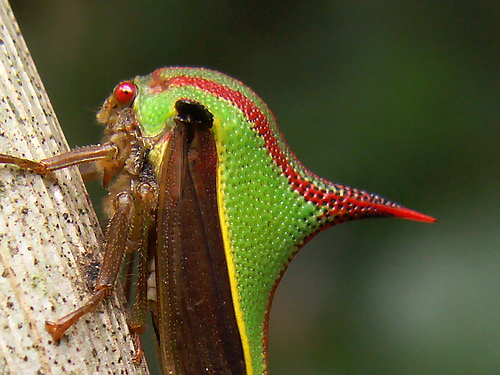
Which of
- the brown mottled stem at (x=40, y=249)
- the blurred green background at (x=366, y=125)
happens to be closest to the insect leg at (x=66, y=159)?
the brown mottled stem at (x=40, y=249)

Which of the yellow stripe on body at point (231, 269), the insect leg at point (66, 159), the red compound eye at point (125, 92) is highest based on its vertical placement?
the red compound eye at point (125, 92)

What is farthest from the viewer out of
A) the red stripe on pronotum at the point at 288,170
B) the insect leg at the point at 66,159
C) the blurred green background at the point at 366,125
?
the blurred green background at the point at 366,125

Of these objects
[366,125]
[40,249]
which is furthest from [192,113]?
[366,125]

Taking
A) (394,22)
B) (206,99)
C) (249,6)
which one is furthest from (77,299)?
(249,6)

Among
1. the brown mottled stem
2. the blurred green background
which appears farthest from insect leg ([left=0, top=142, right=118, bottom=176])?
the blurred green background

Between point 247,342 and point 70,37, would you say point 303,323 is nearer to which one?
point 247,342

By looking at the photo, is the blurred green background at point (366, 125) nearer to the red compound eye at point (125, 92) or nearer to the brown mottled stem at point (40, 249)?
the red compound eye at point (125, 92)
